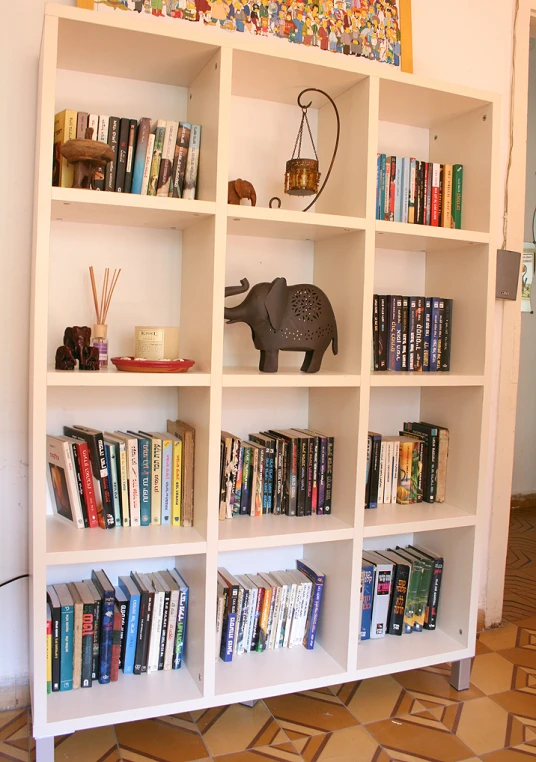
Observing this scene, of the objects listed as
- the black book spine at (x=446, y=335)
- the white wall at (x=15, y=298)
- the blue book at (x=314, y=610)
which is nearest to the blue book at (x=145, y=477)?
the white wall at (x=15, y=298)

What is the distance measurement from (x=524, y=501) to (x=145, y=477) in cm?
340

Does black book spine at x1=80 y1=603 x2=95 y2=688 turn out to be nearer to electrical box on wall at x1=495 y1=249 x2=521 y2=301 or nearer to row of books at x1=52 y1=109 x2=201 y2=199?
row of books at x1=52 y1=109 x2=201 y2=199

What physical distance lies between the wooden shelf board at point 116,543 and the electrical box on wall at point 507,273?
138cm

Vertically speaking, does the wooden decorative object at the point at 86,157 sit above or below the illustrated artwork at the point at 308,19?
below

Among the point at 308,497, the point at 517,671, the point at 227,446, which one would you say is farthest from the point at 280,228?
the point at 517,671

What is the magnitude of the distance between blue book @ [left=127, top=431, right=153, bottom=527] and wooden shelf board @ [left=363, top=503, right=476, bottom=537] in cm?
62

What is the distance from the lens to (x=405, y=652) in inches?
83.0

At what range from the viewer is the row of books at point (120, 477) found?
1812 mm

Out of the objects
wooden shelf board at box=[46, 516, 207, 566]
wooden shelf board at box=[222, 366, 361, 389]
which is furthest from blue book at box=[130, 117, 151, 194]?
wooden shelf board at box=[46, 516, 207, 566]

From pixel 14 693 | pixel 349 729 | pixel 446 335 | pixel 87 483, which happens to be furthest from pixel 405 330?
pixel 14 693

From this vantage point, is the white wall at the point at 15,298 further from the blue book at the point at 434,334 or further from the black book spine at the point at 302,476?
the blue book at the point at 434,334

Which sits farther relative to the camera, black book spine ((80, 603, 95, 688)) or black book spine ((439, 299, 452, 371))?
black book spine ((439, 299, 452, 371))

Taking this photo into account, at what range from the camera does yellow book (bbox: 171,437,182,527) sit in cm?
190

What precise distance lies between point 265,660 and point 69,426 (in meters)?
0.89
